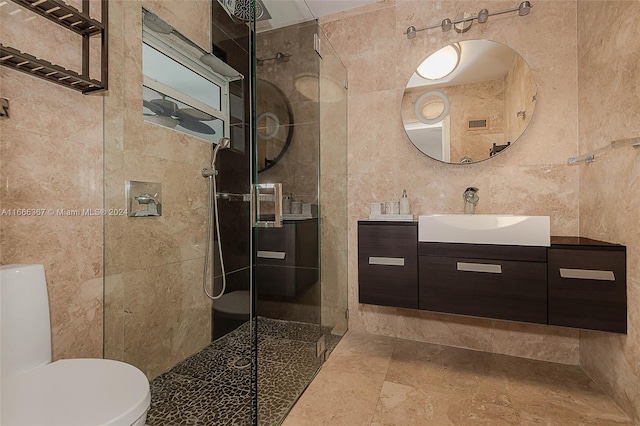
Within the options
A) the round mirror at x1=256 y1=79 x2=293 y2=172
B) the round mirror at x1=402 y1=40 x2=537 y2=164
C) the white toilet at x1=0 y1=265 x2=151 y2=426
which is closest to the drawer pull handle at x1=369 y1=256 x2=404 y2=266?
the round mirror at x1=402 y1=40 x2=537 y2=164

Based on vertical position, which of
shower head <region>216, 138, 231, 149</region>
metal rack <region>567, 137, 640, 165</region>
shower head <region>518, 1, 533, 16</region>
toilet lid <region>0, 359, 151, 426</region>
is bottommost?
toilet lid <region>0, 359, 151, 426</region>

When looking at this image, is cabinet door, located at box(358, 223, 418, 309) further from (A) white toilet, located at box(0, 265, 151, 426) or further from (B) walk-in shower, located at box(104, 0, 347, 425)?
(A) white toilet, located at box(0, 265, 151, 426)

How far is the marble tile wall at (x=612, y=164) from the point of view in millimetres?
1398

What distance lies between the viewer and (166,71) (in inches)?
60.1

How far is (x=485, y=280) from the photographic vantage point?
1685mm

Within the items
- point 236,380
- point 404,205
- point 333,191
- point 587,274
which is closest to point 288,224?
point 333,191

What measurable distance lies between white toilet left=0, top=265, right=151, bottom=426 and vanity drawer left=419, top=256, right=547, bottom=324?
1456mm

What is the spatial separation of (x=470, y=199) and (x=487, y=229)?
0.40 metres

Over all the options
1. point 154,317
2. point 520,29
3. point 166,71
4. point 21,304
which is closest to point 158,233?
point 154,317

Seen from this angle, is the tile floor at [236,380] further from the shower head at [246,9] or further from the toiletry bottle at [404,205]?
the shower head at [246,9]

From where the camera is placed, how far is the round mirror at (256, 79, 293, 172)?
1.27m

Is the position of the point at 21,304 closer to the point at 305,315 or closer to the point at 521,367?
the point at 305,315

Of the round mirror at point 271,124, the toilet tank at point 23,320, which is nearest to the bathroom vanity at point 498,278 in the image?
the round mirror at point 271,124

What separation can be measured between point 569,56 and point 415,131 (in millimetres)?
988
